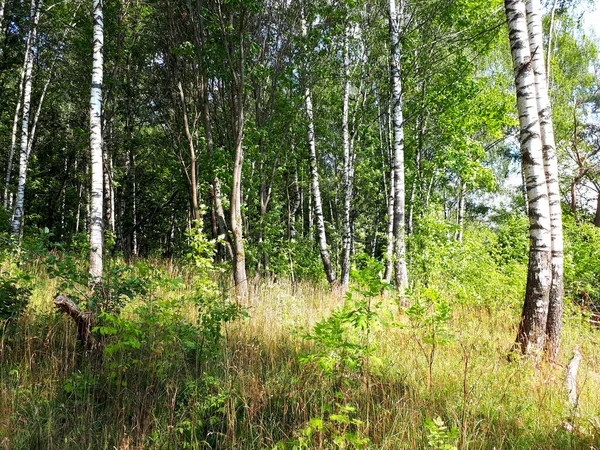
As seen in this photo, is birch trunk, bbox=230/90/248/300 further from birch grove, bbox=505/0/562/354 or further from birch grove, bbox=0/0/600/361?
birch grove, bbox=505/0/562/354

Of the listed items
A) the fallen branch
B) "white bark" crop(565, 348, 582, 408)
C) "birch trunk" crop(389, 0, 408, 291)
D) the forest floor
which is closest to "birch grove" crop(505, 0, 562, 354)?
"white bark" crop(565, 348, 582, 408)

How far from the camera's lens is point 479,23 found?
995cm

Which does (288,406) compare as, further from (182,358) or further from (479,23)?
(479,23)

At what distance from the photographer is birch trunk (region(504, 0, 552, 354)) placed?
3.86 metres

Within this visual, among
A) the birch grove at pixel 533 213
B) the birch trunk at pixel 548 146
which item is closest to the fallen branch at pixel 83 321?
the birch grove at pixel 533 213

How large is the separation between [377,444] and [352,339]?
897mm

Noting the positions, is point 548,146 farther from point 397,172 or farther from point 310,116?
point 310,116

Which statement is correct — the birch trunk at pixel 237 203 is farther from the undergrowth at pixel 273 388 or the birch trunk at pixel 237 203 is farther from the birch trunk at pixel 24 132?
the birch trunk at pixel 24 132

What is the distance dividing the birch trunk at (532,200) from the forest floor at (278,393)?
0.43 metres

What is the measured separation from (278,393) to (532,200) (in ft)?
11.6

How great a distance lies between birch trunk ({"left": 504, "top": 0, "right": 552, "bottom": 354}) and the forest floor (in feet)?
1.40

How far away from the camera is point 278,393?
309 centimetres

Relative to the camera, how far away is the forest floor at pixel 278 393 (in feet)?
8.02

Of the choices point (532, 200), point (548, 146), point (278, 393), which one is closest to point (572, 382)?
point (532, 200)
